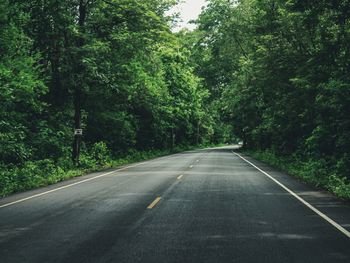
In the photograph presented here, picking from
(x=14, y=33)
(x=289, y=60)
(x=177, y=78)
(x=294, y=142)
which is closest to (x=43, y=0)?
(x=14, y=33)

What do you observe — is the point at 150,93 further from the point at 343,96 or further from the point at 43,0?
the point at 343,96

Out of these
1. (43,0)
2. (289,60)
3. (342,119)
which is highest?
(43,0)

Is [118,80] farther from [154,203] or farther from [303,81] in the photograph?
[154,203]

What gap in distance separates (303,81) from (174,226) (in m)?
12.3

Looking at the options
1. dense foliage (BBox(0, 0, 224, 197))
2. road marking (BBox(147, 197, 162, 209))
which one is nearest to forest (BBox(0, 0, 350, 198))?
dense foliage (BBox(0, 0, 224, 197))

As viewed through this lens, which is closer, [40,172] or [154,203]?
[154,203]

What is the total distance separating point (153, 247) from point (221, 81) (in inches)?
1979

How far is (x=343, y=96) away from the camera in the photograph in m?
14.0

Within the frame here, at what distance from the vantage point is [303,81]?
18578mm

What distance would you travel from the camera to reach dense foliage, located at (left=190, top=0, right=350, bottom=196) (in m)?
14.6

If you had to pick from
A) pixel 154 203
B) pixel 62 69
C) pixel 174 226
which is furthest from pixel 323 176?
pixel 62 69

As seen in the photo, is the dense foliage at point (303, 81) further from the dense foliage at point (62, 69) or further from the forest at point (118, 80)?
the dense foliage at point (62, 69)

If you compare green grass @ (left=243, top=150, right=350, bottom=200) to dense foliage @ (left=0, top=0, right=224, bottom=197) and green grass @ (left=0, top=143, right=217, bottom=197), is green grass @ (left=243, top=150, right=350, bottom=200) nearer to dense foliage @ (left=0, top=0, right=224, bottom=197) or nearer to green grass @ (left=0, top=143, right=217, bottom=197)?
dense foliage @ (left=0, top=0, right=224, bottom=197)

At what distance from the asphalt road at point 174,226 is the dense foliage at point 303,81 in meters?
3.35
